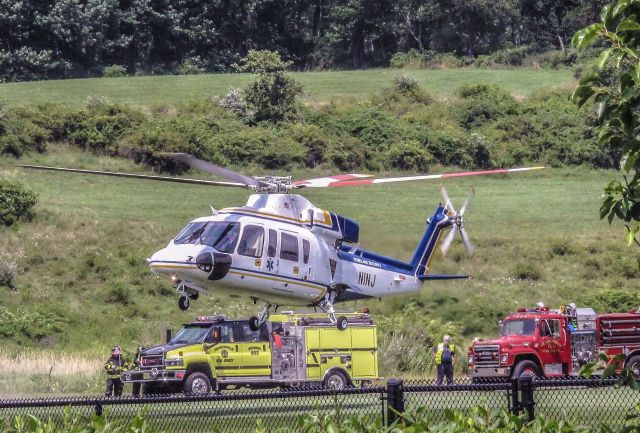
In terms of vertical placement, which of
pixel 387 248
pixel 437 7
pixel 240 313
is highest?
pixel 437 7

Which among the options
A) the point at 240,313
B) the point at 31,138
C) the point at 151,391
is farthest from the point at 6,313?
the point at 31,138

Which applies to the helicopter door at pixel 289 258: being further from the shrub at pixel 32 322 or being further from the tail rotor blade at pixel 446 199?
the shrub at pixel 32 322

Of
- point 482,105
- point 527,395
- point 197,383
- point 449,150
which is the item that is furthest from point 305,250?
point 482,105

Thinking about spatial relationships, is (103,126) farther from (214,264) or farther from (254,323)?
(214,264)

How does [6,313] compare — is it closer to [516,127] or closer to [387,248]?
[387,248]

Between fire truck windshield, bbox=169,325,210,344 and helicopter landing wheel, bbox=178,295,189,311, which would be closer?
helicopter landing wheel, bbox=178,295,189,311

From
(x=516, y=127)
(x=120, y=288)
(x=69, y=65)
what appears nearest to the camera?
(x=120, y=288)

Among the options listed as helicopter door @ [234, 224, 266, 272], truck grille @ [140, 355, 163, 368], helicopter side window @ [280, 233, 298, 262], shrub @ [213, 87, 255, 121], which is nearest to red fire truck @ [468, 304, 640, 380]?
helicopter side window @ [280, 233, 298, 262]

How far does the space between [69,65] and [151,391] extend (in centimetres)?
5909

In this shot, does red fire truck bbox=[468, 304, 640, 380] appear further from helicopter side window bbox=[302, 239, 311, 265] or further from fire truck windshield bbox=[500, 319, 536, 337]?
helicopter side window bbox=[302, 239, 311, 265]

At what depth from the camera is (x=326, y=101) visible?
71.7 meters

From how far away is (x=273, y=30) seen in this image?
303 feet

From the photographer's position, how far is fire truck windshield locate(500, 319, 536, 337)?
30.4m

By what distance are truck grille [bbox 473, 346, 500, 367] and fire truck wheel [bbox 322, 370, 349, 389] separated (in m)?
3.78
